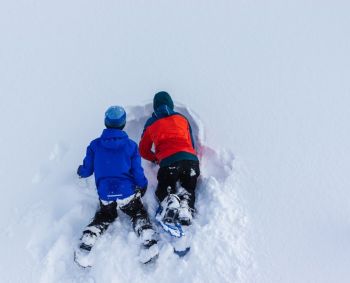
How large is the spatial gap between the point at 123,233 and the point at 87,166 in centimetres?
56

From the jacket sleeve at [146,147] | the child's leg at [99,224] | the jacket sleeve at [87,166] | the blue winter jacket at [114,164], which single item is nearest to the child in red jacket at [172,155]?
the jacket sleeve at [146,147]

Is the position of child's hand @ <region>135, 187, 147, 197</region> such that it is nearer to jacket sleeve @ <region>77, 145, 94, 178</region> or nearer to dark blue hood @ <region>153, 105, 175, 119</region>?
jacket sleeve @ <region>77, 145, 94, 178</region>

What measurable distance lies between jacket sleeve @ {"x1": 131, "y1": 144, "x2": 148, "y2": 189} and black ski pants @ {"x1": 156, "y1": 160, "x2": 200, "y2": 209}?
0.66 feet

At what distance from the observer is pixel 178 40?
379 centimetres

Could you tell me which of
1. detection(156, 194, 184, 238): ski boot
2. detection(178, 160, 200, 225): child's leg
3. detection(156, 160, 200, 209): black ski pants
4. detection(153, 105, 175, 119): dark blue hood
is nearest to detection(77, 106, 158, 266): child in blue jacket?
detection(156, 194, 184, 238): ski boot

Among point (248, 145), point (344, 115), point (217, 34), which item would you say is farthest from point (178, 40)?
point (344, 115)

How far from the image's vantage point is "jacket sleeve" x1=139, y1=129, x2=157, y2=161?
10.3 ft

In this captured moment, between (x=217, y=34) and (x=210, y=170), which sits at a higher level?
(x=217, y=34)

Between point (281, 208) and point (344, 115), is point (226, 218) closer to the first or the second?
point (281, 208)

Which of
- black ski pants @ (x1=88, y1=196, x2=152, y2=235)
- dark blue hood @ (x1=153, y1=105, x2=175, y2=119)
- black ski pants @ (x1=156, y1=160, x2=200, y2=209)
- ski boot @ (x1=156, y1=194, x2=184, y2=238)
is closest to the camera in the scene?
ski boot @ (x1=156, y1=194, x2=184, y2=238)

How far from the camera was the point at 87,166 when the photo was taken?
110 inches

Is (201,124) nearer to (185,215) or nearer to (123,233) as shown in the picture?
(185,215)

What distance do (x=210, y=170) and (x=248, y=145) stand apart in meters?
0.36

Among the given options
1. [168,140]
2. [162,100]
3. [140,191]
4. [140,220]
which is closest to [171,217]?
[140,220]
